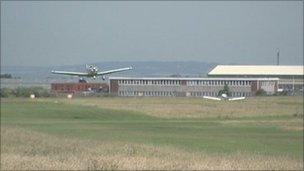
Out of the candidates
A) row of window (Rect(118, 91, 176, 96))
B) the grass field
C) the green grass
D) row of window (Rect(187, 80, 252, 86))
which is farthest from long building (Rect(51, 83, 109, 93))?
the green grass

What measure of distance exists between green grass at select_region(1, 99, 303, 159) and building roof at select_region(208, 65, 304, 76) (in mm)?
14835

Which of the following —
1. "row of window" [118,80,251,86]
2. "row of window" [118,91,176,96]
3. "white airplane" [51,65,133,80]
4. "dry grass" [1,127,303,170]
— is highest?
"white airplane" [51,65,133,80]

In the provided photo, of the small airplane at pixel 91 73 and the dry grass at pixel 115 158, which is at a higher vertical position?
the small airplane at pixel 91 73

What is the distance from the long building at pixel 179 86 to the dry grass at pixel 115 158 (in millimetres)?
16114

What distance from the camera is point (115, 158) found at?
81.9ft

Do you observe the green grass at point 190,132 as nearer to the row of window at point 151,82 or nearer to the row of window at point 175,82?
the row of window at point 175,82

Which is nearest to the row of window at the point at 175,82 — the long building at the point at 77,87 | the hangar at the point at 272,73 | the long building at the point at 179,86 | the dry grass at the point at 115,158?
the long building at the point at 179,86

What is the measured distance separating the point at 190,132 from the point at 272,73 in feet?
120

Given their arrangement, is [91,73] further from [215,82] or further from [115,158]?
[115,158]

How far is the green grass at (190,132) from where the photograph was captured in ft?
104

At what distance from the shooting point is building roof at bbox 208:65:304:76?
609cm

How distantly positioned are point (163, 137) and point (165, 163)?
1399 cm

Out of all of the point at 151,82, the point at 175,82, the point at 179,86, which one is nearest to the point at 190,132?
the point at 175,82

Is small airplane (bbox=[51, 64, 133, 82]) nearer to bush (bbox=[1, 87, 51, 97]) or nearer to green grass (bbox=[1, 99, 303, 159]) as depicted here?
bush (bbox=[1, 87, 51, 97])
